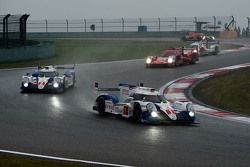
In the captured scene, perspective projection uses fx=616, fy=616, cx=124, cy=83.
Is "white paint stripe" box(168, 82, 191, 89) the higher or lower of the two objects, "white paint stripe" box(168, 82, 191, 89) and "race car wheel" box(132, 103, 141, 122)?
the higher

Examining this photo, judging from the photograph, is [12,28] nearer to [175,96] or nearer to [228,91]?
[175,96]

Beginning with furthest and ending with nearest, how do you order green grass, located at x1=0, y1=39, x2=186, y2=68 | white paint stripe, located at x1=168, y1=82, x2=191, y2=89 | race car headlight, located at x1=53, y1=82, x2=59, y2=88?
green grass, located at x1=0, y1=39, x2=186, y2=68 → white paint stripe, located at x1=168, y1=82, x2=191, y2=89 → race car headlight, located at x1=53, y1=82, x2=59, y2=88

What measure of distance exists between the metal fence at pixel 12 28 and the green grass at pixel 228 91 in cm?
1409

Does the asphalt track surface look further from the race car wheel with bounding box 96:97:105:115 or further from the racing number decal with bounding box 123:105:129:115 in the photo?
the racing number decal with bounding box 123:105:129:115

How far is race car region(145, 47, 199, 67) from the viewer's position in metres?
33.0

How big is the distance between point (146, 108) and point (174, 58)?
57.7 ft

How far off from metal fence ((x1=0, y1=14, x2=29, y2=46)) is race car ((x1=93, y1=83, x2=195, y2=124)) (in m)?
18.0

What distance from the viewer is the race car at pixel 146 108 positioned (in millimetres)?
16031

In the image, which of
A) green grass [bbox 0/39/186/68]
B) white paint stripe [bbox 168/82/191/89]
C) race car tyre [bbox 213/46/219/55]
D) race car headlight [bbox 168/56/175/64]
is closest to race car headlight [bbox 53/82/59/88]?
white paint stripe [bbox 168/82/191/89]

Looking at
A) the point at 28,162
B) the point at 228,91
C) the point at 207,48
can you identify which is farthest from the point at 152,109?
the point at 207,48

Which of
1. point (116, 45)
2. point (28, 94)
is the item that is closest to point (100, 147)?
point (28, 94)

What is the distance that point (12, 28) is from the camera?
36906 mm

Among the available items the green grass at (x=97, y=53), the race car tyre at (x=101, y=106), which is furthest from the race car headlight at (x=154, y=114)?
the green grass at (x=97, y=53)

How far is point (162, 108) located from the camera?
1622 centimetres
